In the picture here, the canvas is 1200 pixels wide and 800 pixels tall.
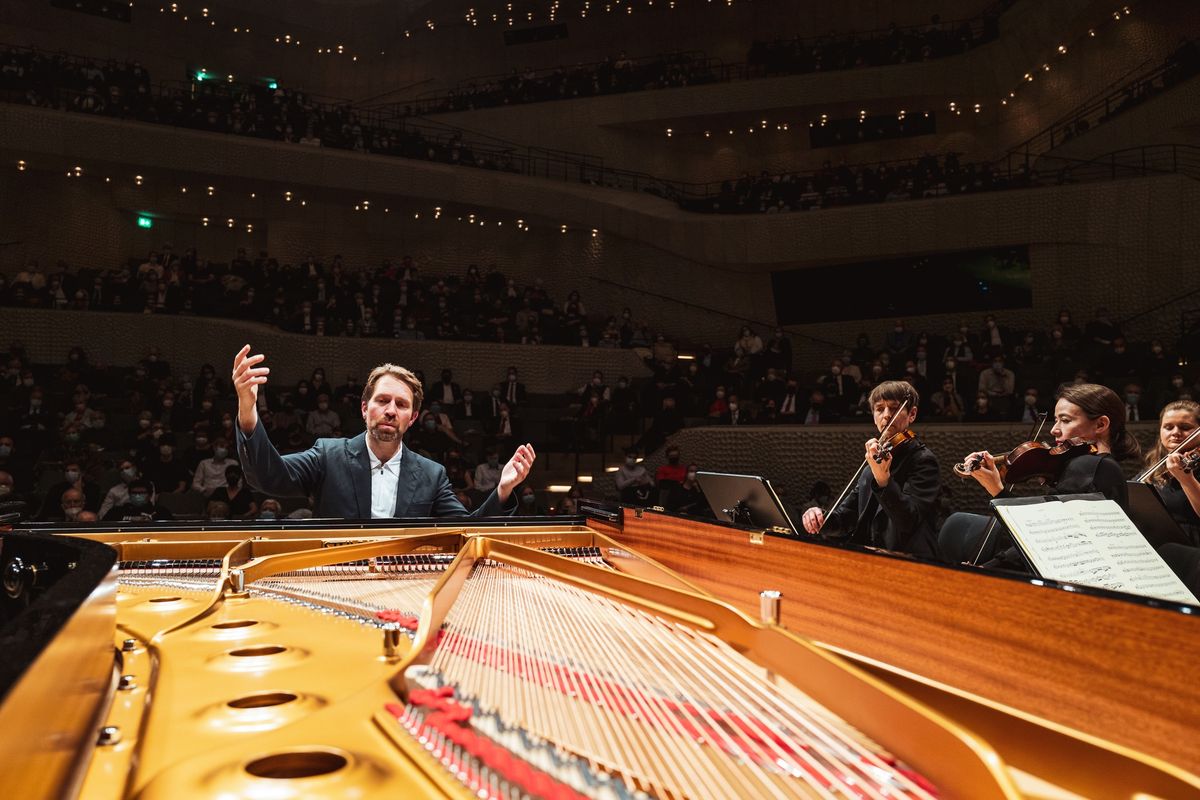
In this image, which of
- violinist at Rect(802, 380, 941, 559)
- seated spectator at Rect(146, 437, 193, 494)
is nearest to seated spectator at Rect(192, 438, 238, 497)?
seated spectator at Rect(146, 437, 193, 494)

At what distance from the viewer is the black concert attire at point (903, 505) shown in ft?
10.5

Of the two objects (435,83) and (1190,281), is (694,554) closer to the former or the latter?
(1190,281)

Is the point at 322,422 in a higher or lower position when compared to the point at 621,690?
higher

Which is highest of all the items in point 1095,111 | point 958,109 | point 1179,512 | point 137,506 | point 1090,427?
point 958,109

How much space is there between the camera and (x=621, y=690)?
60.5 inches

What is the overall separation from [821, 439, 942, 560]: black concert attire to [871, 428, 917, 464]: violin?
0.02 m

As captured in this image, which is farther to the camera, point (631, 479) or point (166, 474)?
point (631, 479)

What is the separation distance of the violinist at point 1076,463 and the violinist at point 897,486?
0.56 feet

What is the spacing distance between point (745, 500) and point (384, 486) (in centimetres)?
156

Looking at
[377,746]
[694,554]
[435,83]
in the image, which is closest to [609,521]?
[694,554]

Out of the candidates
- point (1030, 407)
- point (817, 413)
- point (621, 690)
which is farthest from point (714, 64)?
point (621, 690)

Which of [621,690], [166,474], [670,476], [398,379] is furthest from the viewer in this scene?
[670,476]

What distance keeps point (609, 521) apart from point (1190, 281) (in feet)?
42.7

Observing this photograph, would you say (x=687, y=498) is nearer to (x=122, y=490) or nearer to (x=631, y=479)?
(x=631, y=479)
